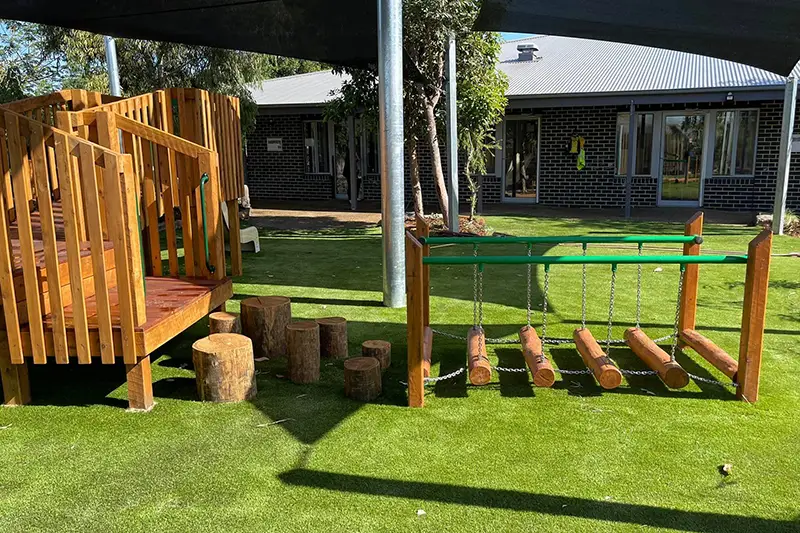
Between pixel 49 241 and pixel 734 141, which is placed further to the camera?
pixel 734 141

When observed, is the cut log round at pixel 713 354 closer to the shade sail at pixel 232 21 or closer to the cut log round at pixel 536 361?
the cut log round at pixel 536 361

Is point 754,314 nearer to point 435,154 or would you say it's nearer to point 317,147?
Result: point 435,154

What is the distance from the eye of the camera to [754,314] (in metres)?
4.03

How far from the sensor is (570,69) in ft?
56.2

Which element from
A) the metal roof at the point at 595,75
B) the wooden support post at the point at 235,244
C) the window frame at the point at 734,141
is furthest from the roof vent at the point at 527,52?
the wooden support post at the point at 235,244

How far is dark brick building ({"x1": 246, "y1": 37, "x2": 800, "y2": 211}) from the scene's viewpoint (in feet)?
47.2

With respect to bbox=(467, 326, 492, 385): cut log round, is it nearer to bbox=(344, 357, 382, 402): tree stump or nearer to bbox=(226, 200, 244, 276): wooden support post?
bbox=(344, 357, 382, 402): tree stump

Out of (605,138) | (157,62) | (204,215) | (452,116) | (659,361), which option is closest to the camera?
(659,361)

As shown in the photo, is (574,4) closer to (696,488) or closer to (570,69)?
(696,488)

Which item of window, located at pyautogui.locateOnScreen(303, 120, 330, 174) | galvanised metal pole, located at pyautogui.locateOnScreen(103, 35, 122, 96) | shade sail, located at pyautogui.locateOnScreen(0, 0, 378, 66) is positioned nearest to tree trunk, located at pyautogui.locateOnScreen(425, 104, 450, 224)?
shade sail, located at pyautogui.locateOnScreen(0, 0, 378, 66)

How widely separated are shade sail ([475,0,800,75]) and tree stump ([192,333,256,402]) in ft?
11.1

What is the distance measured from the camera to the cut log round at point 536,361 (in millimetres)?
4055

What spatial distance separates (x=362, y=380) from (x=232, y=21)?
4.92m

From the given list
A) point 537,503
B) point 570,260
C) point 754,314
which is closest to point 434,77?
point 570,260
